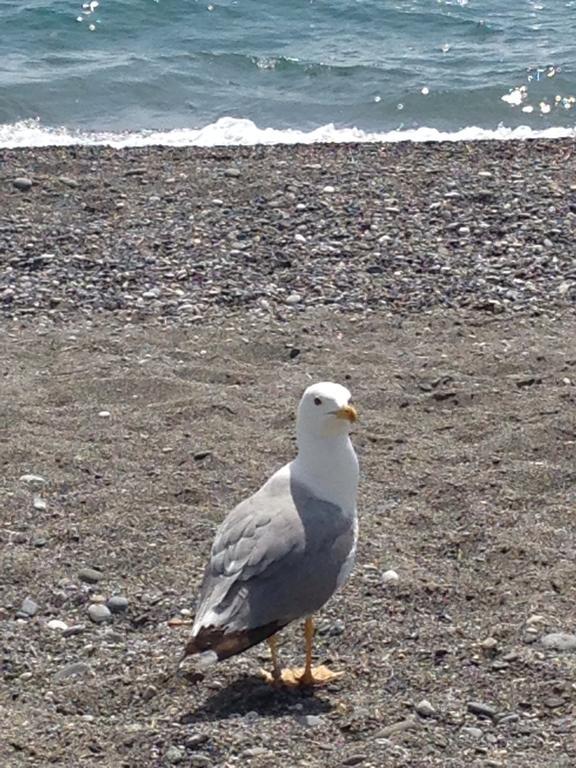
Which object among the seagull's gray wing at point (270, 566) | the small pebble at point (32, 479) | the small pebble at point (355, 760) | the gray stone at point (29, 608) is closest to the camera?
the small pebble at point (355, 760)

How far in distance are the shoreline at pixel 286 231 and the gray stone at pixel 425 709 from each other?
425 centimetres

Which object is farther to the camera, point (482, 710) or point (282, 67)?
point (282, 67)

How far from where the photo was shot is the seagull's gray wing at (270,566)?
14.4 ft

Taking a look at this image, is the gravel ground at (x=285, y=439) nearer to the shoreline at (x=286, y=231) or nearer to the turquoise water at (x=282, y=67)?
the shoreline at (x=286, y=231)

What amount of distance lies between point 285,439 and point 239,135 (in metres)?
9.74

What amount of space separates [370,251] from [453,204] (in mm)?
1039

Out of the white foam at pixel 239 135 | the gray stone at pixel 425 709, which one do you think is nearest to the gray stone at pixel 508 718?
the gray stone at pixel 425 709

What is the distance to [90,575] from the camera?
17.9ft

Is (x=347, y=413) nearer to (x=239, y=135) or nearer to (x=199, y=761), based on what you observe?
(x=199, y=761)

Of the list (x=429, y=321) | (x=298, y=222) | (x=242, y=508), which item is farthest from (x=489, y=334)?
(x=242, y=508)

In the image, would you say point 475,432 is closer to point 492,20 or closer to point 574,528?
point 574,528

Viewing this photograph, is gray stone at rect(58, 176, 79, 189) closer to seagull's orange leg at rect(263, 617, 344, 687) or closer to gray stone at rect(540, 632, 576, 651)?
seagull's orange leg at rect(263, 617, 344, 687)

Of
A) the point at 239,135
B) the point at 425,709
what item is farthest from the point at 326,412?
the point at 239,135

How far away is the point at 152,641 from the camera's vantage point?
5012 mm
